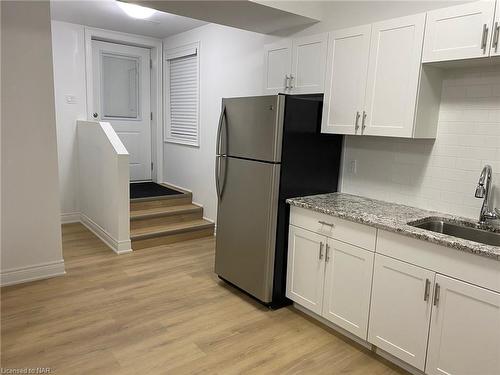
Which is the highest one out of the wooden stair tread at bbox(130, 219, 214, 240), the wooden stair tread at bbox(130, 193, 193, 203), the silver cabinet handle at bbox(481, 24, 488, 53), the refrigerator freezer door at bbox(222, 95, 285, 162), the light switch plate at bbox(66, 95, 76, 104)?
the silver cabinet handle at bbox(481, 24, 488, 53)

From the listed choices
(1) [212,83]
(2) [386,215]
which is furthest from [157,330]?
(1) [212,83]

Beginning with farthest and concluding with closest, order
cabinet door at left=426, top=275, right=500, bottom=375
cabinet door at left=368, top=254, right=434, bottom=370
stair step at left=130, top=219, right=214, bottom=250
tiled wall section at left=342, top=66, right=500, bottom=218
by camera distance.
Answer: stair step at left=130, top=219, right=214, bottom=250 → tiled wall section at left=342, top=66, right=500, bottom=218 → cabinet door at left=368, top=254, right=434, bottom=370 → cabinet door at left=426, top=275, right=500, bottom=375

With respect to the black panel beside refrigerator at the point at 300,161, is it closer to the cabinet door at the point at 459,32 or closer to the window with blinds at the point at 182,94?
the cabinet door at the point at 459,32

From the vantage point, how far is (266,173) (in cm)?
276

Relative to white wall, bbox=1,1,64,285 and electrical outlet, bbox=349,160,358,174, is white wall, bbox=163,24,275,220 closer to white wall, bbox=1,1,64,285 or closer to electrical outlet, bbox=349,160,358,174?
electrical outlet, bbox=349,160,358,174

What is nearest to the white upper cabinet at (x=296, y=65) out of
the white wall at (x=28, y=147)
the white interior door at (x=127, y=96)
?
the white wall at (x=28, y=147)

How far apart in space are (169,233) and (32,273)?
149 cm

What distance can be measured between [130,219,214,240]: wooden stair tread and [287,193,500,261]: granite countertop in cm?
205

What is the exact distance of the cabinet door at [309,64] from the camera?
9.59 feet

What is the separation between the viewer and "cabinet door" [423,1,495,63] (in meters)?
1.98

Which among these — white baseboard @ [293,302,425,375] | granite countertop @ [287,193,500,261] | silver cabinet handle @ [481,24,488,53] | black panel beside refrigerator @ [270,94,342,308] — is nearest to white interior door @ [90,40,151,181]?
black panel beside refrigerator @ [270,94,342,308]

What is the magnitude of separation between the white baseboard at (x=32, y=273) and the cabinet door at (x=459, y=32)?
338 centimetres

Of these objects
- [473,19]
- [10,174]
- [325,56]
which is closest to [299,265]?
[325,56]

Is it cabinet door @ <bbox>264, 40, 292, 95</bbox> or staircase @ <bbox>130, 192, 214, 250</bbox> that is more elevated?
cabinet door @ <bbox>264, 40, 292, 95</bbox>
